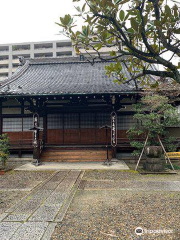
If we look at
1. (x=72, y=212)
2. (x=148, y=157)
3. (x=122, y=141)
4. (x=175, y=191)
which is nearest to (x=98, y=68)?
(x=122, y=141)

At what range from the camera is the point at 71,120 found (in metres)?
13.4

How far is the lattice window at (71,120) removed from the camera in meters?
13.3

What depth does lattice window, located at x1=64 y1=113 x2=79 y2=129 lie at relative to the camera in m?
13.3

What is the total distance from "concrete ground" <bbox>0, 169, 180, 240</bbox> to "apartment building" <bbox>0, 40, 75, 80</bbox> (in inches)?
1910

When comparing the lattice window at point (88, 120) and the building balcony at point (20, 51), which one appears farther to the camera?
the building balcony at point (20, 51)

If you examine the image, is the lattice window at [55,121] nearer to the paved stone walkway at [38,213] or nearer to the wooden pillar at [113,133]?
the wooden pillar at [113,133]

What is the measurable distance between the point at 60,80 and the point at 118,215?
1171 centimetres

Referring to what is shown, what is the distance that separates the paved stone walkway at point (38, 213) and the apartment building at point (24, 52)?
162ft

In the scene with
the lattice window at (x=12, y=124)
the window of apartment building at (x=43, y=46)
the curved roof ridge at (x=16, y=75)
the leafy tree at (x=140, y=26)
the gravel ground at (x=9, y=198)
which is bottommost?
the gravel ground at (x=9, y=198)

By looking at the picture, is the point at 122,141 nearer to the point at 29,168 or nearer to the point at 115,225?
the point at 29,168

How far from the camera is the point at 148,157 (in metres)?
9.45

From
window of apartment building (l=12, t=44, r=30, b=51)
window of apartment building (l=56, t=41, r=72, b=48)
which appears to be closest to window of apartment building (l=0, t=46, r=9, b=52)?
window of apartment building (l=12, t=44, r=30, b=51)

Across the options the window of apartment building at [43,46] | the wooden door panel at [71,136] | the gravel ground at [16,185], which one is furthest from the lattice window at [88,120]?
the window of apartment building at [43,46]

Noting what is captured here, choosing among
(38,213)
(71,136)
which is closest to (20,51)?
(71,136)
